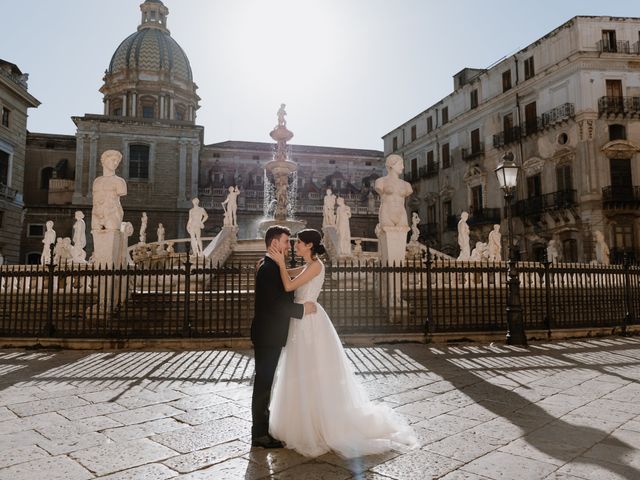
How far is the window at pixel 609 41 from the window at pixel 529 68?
12.8 ft

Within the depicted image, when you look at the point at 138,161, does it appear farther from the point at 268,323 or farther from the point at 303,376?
the point at 303,376

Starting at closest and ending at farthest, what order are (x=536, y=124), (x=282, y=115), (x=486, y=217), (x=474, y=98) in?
(x=282, y=115) → (x=536, y=124) → (x=486, y=217) → (x=474, y=98)

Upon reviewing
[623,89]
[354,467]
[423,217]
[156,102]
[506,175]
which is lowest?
[354,467]

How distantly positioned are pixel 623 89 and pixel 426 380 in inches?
1090

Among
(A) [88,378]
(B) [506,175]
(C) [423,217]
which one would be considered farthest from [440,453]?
(C) [423,217]

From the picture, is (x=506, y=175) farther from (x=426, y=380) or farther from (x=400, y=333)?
(x=426, y=380)

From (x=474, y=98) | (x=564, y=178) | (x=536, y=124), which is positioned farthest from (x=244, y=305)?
(x=474, y=98)

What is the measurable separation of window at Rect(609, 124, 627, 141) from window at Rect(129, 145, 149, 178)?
107ft

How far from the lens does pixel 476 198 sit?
3322 centimetres

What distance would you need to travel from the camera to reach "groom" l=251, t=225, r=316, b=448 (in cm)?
359

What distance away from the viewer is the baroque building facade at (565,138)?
24.9m

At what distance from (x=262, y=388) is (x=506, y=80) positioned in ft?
108

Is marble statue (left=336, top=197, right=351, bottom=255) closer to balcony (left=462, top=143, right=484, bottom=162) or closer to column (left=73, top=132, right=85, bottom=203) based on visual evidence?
balcony (left=462, top=143, right=484, bottom=162)

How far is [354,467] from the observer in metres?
3.14
